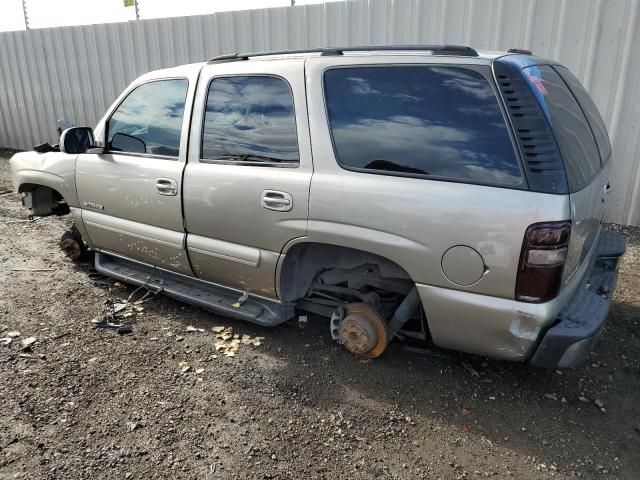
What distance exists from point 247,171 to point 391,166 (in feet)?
3.35

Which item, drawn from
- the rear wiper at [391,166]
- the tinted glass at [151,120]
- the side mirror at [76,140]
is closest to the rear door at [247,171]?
the tinted glass at [151,120]

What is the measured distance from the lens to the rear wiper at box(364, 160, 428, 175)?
2.73m

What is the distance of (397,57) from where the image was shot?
2779 millimetres

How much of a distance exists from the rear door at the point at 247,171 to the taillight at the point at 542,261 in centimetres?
128

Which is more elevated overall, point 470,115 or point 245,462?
point 470,115

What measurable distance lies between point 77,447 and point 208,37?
292 inches

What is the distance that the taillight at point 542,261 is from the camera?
7.80ft

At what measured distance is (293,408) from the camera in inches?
116

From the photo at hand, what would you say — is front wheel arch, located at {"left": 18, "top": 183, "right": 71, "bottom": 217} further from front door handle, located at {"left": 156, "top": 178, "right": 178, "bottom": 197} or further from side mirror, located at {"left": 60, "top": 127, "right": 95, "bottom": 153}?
front door handle, located at {"left": 156, "top": 178, "right": 178, "bottom": 197}

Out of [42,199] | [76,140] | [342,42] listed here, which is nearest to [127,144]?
[76,140]

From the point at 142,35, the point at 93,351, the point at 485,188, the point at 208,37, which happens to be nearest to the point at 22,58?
the point at 142,35

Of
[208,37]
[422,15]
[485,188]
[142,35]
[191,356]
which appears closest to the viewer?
[485,188]

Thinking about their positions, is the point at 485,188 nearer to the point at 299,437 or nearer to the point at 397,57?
the point at 397,57

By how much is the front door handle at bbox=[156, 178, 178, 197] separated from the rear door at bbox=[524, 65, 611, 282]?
2.44 m
